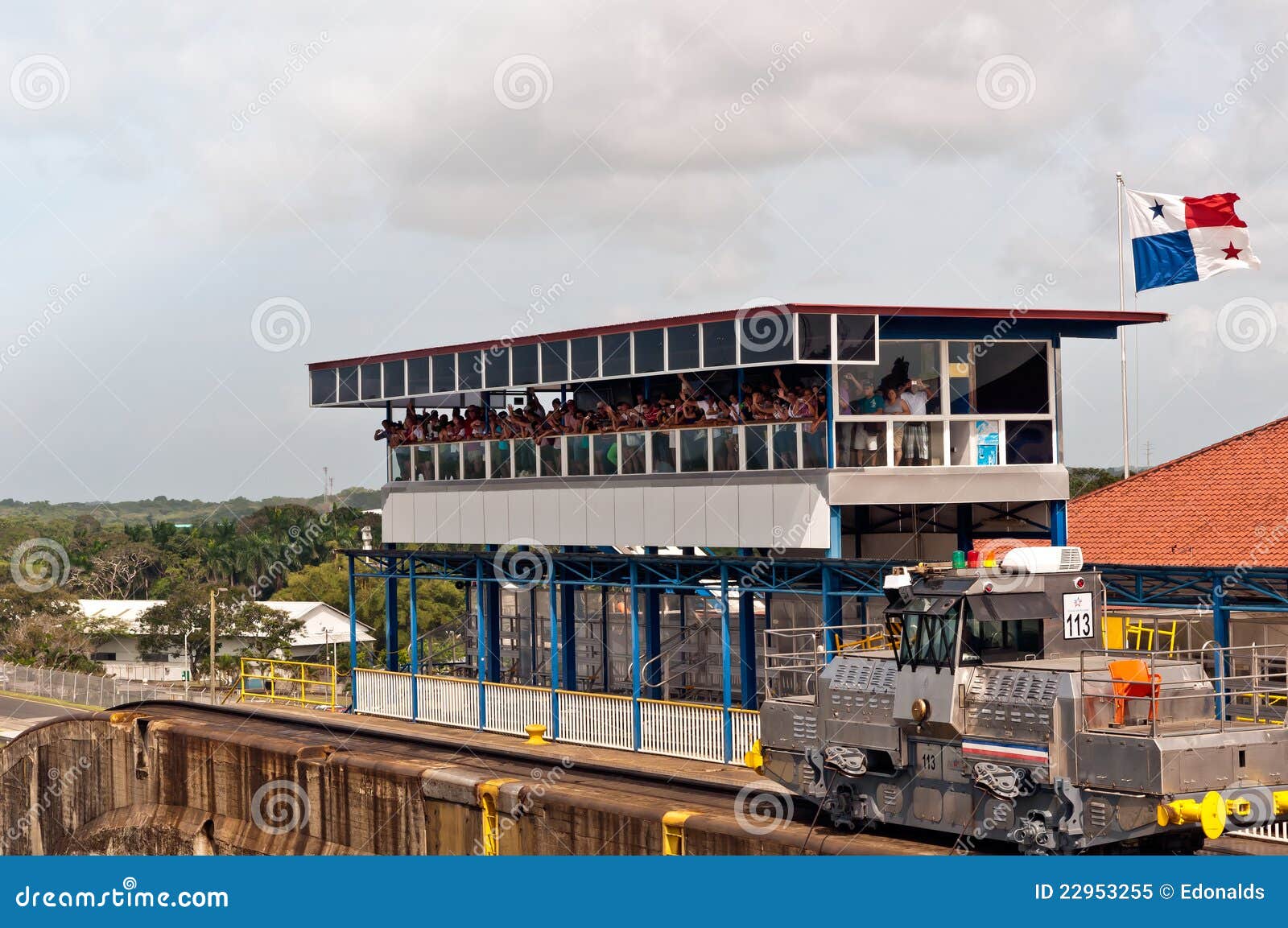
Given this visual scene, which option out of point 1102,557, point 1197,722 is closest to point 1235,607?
point 1197,722

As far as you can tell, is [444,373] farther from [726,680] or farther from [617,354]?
[726,680]

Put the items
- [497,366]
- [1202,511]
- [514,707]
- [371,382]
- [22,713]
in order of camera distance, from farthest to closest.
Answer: [22,713], [371,382], [497,366], [514,707], [1202,511]

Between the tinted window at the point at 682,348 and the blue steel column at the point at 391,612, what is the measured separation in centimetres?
1135

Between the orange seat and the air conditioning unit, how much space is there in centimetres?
184

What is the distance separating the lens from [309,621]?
100750 mm

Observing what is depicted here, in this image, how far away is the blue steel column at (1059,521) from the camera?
29047mm

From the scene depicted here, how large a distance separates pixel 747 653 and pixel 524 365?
767cm

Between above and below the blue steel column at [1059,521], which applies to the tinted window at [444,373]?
above

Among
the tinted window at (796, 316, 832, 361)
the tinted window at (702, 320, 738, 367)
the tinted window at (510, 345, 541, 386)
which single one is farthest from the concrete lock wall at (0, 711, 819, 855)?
the tinted window at (510, 345, 541, 386)

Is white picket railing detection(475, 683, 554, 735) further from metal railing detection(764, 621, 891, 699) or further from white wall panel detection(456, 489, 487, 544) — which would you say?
metal railing detection(764, 621, 891, 699)

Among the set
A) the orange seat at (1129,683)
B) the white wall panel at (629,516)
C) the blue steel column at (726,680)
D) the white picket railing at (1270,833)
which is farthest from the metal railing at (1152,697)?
the white wall panel at (629,516)

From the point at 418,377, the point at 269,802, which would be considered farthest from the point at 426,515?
the point at 269,802

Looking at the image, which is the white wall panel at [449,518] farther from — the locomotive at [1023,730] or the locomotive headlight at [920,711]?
the locomotive headlight at [920,711]

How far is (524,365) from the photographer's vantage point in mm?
32875
